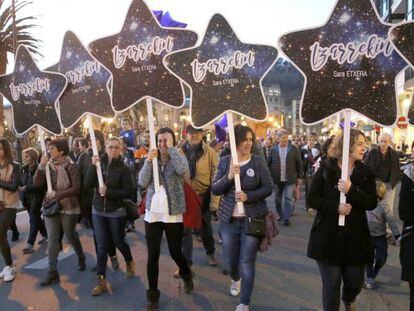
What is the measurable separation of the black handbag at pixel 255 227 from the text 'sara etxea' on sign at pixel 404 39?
2.01 m

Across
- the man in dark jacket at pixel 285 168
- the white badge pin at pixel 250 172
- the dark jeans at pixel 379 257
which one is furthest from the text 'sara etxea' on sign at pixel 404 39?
the man in dark jacket at pixel 285 168

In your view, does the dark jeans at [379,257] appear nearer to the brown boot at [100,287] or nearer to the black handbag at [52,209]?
the brown boot at [100,287]

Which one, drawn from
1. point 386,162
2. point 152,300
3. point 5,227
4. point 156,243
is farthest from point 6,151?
point 386,162

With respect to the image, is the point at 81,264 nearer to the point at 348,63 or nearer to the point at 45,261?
the point at 45,261

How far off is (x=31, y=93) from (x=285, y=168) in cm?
514

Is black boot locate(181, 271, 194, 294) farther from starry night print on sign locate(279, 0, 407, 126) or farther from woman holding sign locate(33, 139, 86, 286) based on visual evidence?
starry night print on sign locate(279, 0, 407, 126)

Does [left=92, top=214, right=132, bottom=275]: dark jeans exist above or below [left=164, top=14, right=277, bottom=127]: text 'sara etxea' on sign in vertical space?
below

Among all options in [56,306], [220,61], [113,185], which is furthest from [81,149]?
[220,61]

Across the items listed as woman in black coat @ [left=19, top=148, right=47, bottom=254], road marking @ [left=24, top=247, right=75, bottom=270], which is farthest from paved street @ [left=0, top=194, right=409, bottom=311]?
woman in black coat @ [left=19, top=148, right=47, bottom=254]

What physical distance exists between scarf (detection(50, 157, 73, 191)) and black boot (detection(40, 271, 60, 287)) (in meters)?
1.07

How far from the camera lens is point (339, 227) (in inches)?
137

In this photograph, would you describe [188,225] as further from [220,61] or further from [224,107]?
[220,61]

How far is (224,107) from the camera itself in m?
4.63

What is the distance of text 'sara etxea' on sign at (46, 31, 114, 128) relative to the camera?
5301 millimetres
